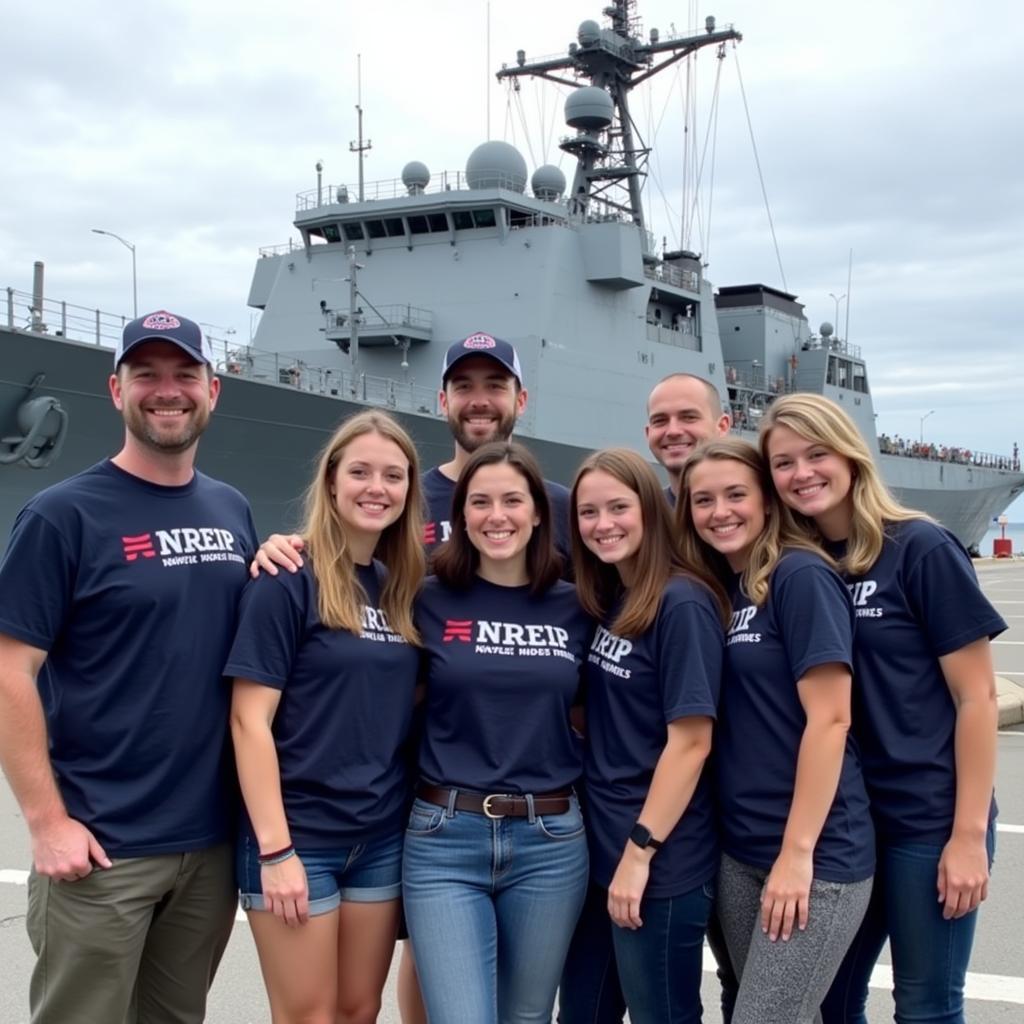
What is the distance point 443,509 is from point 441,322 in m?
15.0

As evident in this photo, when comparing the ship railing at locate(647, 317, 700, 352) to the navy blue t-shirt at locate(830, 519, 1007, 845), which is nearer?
the navy blue t-shirt at locate(830, 519, 1007, 845)

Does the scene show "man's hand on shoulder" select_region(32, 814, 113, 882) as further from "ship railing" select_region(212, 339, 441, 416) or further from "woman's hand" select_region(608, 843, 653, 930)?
"ship railing" select_region(212, 339, 441, 416)

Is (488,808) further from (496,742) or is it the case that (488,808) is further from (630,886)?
(630,886)

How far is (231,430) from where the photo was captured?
1313cm

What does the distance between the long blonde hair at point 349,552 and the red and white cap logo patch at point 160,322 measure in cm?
46

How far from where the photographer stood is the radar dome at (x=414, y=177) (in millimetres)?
18781

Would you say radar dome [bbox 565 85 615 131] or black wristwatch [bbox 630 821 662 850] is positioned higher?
radar dome [bbox 565 85 615 131]

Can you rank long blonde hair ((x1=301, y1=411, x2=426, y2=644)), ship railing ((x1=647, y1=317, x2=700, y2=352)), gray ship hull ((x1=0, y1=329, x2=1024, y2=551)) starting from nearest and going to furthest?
long blonde hair ((x1=301, y1=411, x2=426, y2=644)) → gray ship hull ((x1=0, y1=329, x2=1024, y2=551)) → ship railing ((x1=647, y1=317, x2=700, y2=352))

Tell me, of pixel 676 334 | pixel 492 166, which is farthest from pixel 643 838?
pixel 676 334

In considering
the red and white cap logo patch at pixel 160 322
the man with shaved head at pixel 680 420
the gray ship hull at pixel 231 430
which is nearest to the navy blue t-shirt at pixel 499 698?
the red and white cap logo patch at pixel 160 322

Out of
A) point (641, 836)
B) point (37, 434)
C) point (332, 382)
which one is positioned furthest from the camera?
point (332, 382)

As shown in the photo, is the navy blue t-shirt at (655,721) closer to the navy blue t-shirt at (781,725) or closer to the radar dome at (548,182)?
the navy blue t-shirt at (781,725)

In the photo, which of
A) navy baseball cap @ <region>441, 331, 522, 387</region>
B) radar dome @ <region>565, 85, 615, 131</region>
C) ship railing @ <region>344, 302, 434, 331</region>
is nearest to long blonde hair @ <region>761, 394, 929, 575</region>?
navy baseball cap @ <region>441, 331, 522, 387</region>

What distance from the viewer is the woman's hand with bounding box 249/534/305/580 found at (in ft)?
7.84
